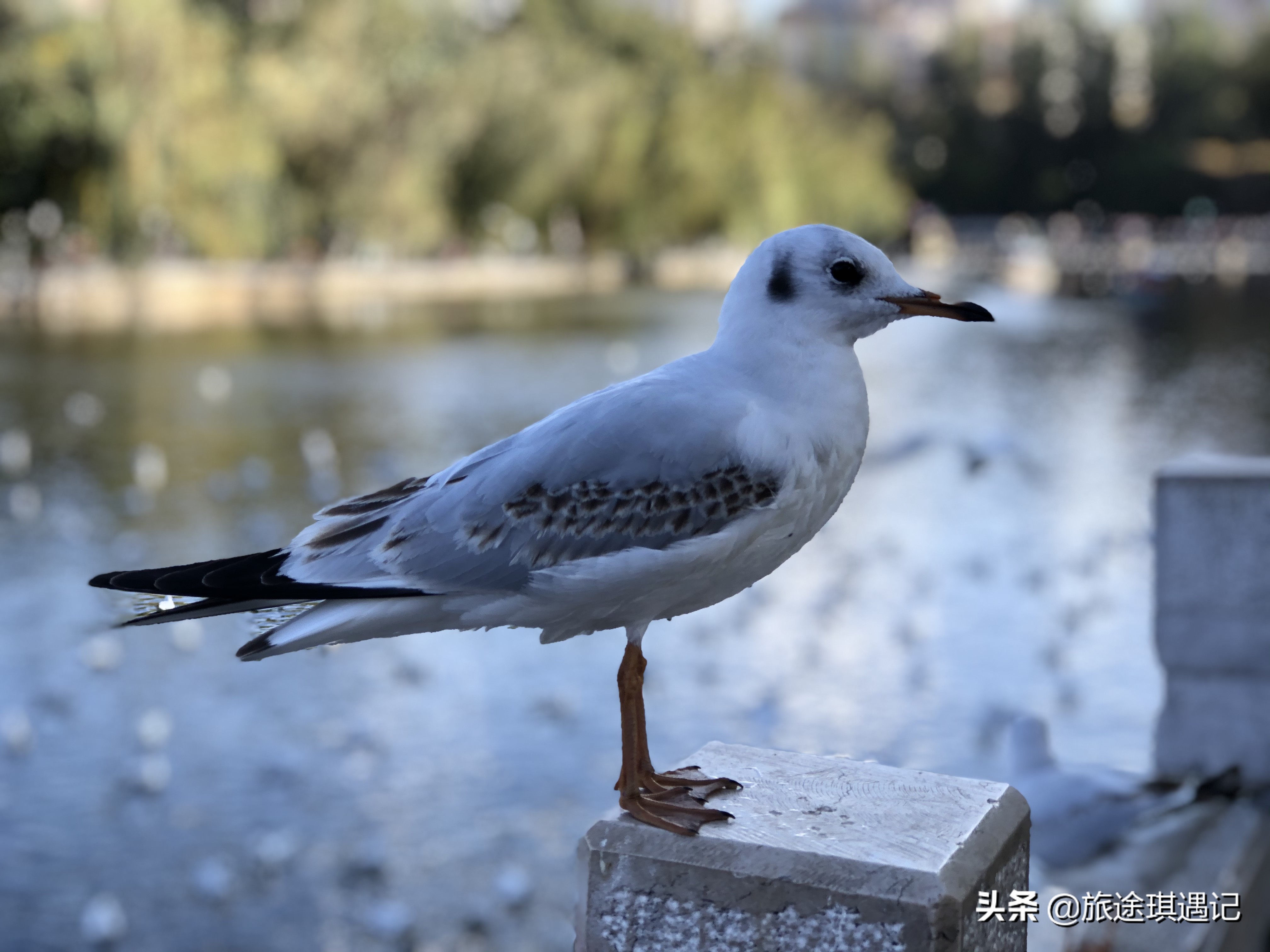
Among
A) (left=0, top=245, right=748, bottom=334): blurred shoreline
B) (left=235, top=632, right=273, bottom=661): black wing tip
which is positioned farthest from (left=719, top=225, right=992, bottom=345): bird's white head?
(left=0, top=245, right=748, bottom=334): blurred shoreline

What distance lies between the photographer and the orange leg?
7.61ft

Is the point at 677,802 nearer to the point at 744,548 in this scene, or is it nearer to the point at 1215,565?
the point at 744,548

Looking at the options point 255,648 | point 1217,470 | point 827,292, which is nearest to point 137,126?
point 1217,470

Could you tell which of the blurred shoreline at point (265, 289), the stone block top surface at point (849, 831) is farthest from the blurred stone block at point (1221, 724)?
the blurred shoreline at point (265, 289)

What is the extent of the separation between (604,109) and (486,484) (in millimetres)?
35046

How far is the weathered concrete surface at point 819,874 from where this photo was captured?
2.12 m

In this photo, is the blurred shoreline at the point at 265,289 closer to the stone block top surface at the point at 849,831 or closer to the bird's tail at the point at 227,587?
the bird's tail at the point at 227,587

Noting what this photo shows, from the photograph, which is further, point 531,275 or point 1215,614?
point 531,275

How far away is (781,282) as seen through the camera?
238cm

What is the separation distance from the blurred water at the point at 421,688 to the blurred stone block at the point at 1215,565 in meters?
1.48

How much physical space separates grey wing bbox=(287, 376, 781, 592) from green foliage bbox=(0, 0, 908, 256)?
2231 centimetres

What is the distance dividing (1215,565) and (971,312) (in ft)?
8.59

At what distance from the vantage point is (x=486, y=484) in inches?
94.0

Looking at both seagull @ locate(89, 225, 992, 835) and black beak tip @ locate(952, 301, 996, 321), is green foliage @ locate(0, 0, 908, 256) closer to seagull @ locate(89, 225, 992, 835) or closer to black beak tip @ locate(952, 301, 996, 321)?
seagull @ locate(89, 225, 992, 835)
